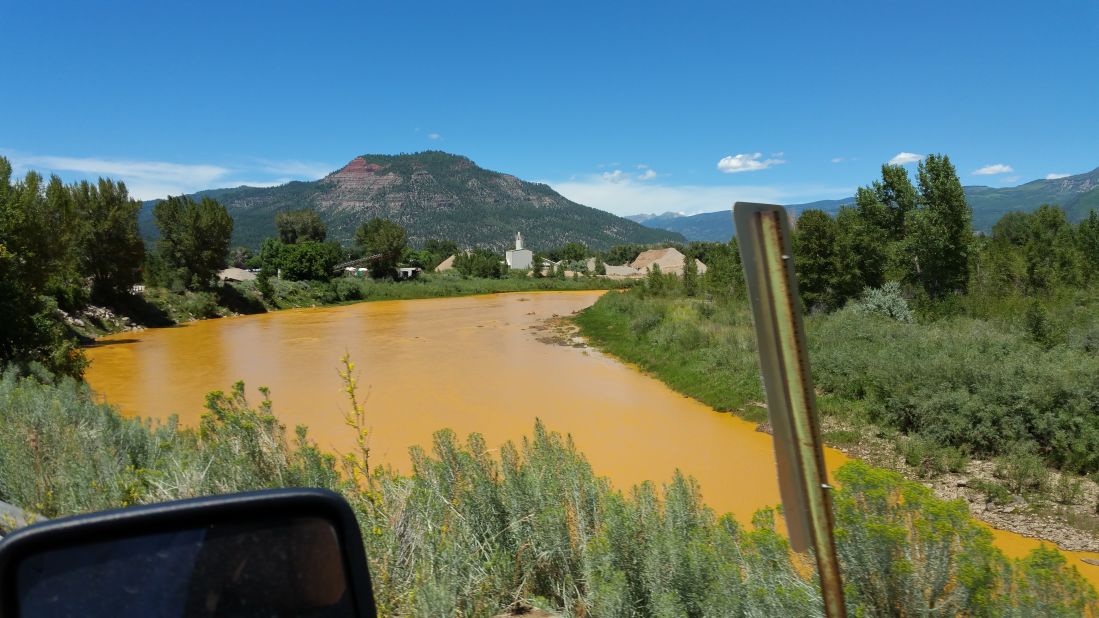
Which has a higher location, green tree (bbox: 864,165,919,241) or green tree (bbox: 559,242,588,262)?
green tree (bbox: 559,242,588,262)

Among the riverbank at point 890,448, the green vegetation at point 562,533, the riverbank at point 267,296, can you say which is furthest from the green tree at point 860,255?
the riverbank at point 267,296

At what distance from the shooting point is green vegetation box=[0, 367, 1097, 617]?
7.84ft

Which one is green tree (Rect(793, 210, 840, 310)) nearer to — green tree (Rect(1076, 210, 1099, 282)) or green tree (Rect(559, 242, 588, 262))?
green tree (Rect(1076, 210, 1099, 282))

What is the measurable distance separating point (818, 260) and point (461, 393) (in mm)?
13283

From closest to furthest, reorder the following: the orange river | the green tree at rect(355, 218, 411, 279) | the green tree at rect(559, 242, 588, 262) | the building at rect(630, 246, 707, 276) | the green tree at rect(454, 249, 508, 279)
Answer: the orange river → the green tree at rect(355, 218, 411, 279) → the green tree at rect(454, 249, 508, 279) → the building at rect(630, 246, 707, 276) → the green tree at rect(559, 242, 588, 262)

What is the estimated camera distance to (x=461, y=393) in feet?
46.8

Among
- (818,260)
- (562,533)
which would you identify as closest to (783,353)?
(562,533)

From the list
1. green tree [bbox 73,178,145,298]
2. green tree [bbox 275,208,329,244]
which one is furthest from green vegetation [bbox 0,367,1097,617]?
green tree [bbox 275,208,329,244]

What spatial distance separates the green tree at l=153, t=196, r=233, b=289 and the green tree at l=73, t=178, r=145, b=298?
19.8 ft

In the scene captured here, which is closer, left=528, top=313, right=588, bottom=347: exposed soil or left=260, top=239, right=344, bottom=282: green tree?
left=528, top=313, right=588, bottom=347: exposed soil

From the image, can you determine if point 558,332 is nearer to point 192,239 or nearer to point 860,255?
point 860,255

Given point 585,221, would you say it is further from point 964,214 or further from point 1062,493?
point 1062,493

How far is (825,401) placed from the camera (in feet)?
35.0

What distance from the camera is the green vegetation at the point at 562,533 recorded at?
7.84ft
